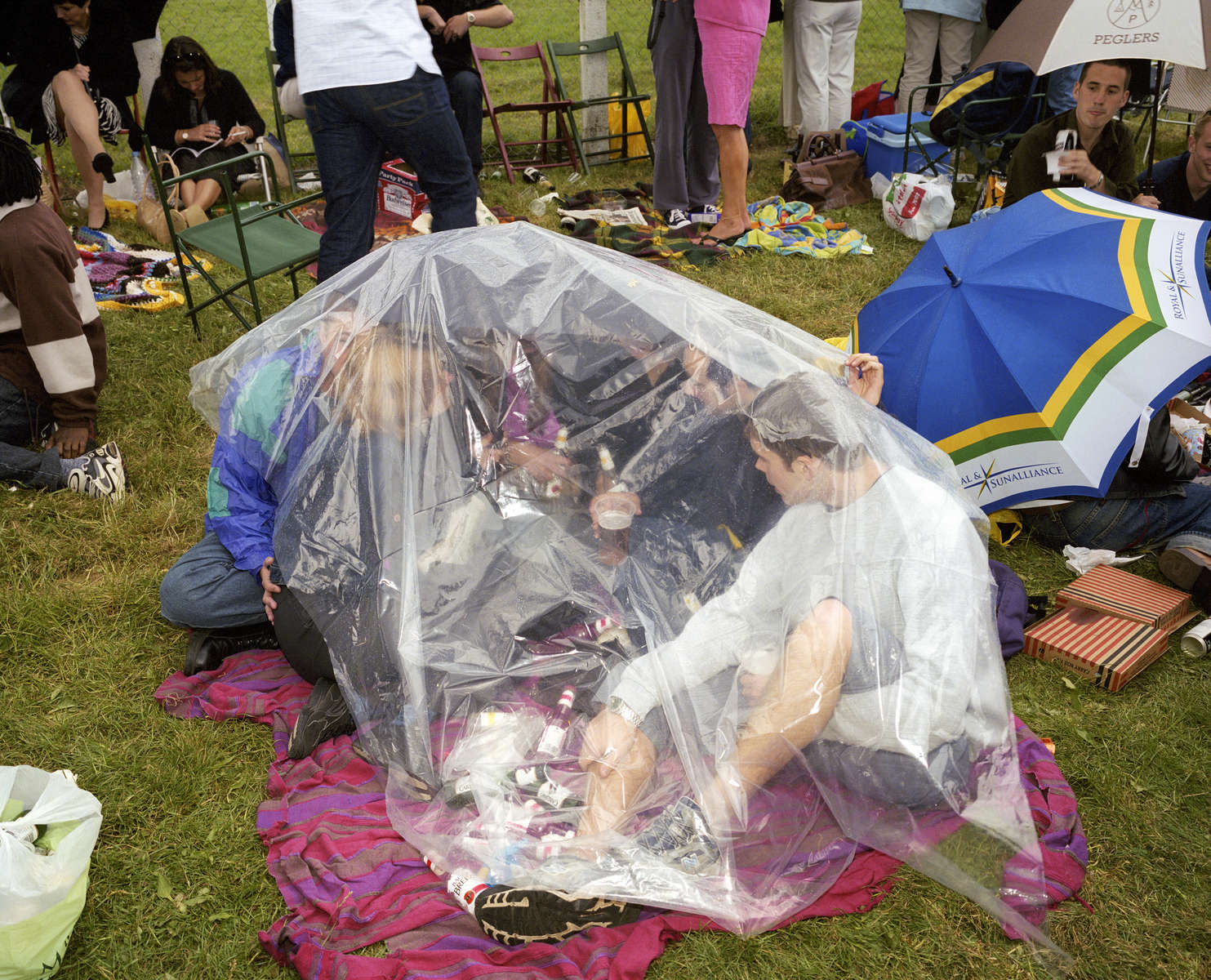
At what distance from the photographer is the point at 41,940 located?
1.88m

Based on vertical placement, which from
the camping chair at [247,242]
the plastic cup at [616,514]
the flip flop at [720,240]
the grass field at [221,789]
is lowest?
the grass field at [221,789]

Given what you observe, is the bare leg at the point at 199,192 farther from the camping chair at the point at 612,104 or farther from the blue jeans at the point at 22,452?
the blue jeans at the point at 22,452

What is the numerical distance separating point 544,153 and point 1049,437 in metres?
5.12

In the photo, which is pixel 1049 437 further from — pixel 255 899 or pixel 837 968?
pixel 255 899

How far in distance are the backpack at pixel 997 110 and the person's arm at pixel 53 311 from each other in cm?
458

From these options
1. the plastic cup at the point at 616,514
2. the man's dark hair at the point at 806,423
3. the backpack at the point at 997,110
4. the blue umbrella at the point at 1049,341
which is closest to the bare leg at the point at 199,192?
the backpack at the point at 997,110

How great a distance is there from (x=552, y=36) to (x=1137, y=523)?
8.83 metres

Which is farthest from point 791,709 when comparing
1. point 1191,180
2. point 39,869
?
point 1191,180

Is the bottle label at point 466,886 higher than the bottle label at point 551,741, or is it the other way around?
the bottle label at point 551,741

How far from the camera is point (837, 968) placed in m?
2.00

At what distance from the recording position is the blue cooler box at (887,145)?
20.5ft

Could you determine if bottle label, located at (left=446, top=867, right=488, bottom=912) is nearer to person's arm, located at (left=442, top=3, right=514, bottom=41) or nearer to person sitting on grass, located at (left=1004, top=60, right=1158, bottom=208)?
person sitting on grass, located at (left=1004, top=60, right=1158, bottom=208)

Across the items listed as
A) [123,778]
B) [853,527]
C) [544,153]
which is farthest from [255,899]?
[544,153]

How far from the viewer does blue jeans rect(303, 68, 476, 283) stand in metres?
3.43
